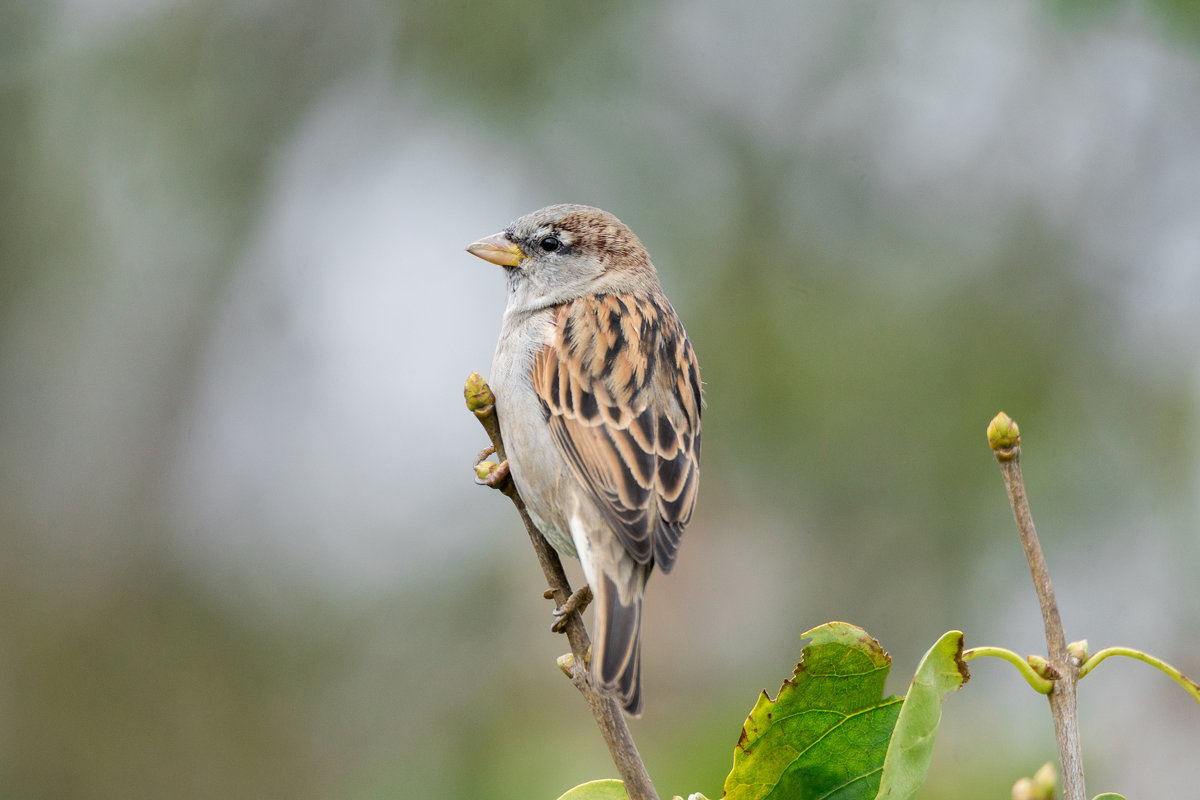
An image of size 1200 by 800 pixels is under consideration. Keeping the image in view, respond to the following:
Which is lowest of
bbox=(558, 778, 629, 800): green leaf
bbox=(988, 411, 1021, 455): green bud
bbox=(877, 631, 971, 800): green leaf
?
bbox=(558, 778, 629, 800): green leaf

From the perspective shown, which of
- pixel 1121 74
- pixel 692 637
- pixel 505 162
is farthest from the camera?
pixel 505 162

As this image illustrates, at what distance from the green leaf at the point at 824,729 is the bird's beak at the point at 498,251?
2.30 metres

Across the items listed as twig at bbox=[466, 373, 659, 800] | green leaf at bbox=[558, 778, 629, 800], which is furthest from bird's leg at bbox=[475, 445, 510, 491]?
green leaf at bbox=[558, 778, 629, 800]

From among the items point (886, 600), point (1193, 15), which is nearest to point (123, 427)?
point (886, 600)

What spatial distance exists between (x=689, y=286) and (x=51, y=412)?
516 centimetres

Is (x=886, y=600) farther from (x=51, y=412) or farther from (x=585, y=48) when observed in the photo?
(x=51, y=412)

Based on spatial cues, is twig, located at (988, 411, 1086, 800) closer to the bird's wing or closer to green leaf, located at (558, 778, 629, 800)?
green leaf, located at (558, 778, 629, 800)

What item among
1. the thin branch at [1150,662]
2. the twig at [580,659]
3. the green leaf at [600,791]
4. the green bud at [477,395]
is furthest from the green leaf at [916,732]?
the green bud at [477,395]

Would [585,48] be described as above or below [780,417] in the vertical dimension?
above

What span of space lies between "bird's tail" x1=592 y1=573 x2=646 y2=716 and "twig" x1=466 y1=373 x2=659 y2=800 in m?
0.04

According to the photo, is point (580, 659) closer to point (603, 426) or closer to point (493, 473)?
point (493, 473)

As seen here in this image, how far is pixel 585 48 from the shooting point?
884 centimetres

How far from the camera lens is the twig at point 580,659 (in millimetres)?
1874

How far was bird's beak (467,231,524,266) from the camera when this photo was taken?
157 inches
